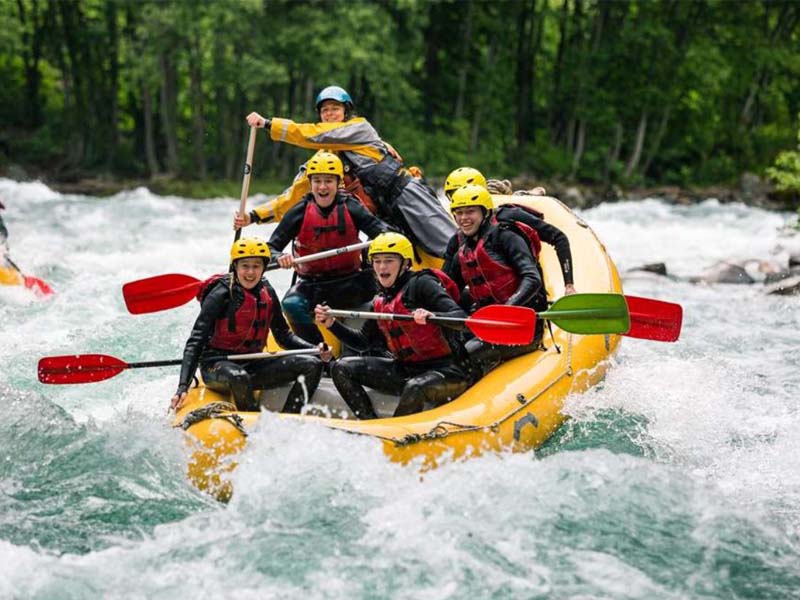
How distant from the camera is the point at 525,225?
584 centimetres

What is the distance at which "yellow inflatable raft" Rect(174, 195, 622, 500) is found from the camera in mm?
4828

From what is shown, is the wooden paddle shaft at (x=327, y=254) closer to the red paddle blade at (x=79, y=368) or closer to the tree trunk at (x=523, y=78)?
the red paddle blade at (x=79, y=368)

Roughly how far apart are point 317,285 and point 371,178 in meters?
0.83

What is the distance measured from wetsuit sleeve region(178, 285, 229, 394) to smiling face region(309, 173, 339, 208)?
3.00 feet

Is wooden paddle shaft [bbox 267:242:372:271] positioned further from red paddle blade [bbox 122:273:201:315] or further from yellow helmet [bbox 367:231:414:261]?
yellow helmet [bbox 367:231:414:261]

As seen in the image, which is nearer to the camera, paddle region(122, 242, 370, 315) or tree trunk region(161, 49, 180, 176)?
paddle region(122, 242, 370, 315)

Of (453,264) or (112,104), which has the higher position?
(453,264)

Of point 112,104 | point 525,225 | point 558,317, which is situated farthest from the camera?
point 112,104

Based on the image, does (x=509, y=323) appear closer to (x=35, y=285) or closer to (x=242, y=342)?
(x=242, y=342)

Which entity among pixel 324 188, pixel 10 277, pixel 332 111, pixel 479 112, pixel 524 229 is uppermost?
pixel 332 111

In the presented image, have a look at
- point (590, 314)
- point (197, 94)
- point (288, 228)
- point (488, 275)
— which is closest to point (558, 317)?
point (590, 314)

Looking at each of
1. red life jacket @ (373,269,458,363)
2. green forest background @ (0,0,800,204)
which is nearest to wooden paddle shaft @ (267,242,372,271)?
red life jacket @ (373,269,458,363)

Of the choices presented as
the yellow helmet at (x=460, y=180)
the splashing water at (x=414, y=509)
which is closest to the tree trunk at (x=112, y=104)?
the splashing water at (x=414, y=509)

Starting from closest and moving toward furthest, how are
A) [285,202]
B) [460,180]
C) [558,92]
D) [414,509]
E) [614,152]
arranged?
[414,509], [460,180], [285,202], [614,152], [558,92]
